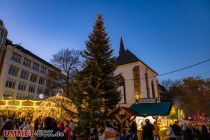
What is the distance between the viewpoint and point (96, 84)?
59.7 ft

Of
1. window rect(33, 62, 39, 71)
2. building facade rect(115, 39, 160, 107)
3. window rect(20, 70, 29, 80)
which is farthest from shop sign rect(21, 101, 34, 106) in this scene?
window rect(33, 62, 39, 71)

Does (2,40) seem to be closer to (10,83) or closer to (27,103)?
(10,83)

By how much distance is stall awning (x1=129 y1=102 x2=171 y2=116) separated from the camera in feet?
67.4

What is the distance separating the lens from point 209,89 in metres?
Result: 56.3

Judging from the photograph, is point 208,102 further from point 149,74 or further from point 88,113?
point 88,113

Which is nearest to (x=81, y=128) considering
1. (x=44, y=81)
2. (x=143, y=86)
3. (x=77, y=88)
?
(x=77, y=88)

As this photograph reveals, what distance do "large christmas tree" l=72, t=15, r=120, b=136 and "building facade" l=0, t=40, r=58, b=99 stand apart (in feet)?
86.1

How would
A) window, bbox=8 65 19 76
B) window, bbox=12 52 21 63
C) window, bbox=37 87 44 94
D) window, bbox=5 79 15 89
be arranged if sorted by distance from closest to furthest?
window, bbox=5 79 15 89, window, bbox=8 65 19 76, window, bbox=12 52 21 63, window, bbox=37 87 44 94

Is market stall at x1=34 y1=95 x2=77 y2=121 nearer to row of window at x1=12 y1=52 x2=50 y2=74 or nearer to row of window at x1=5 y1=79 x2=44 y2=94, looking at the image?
row of window at x1=5 y1=79 x2=44 y2=94

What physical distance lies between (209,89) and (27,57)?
50.0 metres

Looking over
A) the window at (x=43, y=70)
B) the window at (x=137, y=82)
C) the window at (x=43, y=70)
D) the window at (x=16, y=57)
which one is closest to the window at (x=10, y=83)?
the window at (x=16, y=57)

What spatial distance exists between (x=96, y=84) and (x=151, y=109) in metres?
7.10

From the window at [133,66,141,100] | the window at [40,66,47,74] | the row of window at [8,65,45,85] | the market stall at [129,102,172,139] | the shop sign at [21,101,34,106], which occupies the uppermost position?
the window at [40,66,47,74]

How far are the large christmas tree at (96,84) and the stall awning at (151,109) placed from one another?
434 cm
